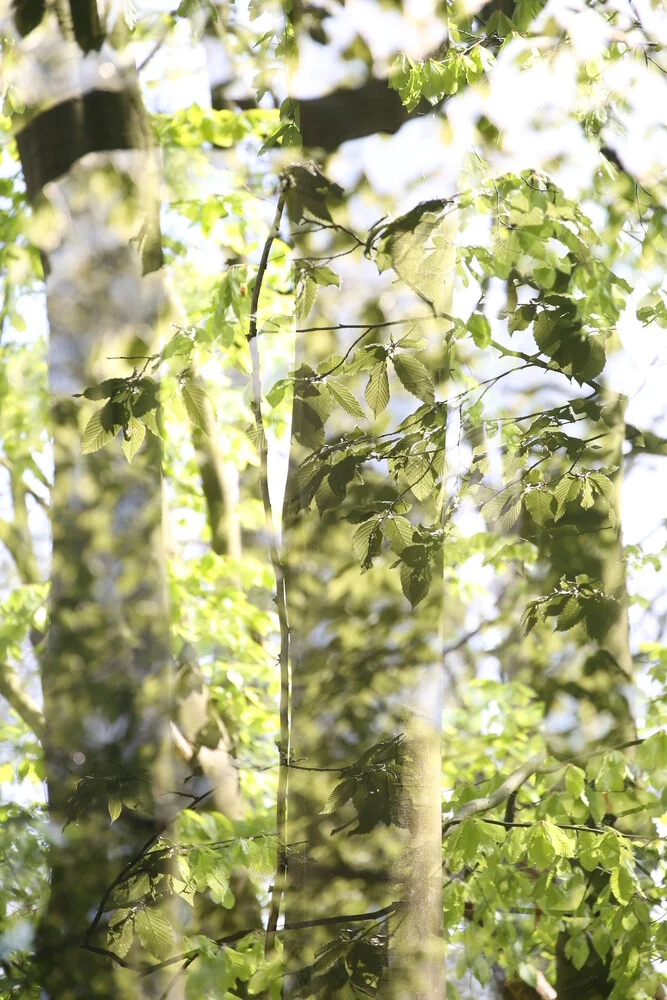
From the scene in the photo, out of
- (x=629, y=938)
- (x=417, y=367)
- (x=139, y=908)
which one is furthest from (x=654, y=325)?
(x=139, y=908)

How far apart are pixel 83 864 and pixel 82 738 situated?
0.51 feet

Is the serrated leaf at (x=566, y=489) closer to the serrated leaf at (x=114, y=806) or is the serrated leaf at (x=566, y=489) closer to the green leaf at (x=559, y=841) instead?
the green leaf at (x=559, y=841)

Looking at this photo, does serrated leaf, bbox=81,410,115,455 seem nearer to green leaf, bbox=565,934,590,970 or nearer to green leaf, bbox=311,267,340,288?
green leaf, bbox=311,267,340,288

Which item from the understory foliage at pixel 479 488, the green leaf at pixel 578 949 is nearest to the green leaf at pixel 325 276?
the understory foliage at pixel 479 488

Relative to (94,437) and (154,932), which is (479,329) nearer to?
(94,437)

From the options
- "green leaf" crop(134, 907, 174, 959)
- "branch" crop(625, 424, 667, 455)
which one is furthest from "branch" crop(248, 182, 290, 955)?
"branch" crop(625, 424, 667, 455)

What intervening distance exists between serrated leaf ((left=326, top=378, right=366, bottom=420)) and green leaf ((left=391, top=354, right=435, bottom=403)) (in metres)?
0.05

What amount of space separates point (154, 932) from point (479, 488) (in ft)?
2.15

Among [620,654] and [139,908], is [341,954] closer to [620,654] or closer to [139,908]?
[139,908]

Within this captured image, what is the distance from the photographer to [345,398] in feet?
3.11

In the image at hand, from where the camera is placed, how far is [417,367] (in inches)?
36.4

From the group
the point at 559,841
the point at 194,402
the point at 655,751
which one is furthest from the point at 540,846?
the point at 194,402

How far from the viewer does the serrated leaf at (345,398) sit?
947 millimetres

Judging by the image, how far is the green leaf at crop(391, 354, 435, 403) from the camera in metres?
0.93
